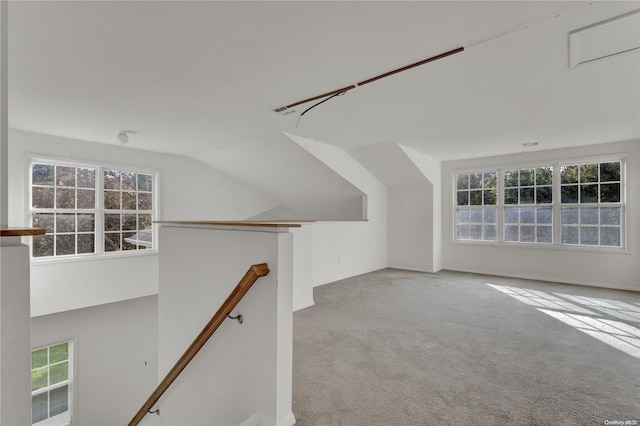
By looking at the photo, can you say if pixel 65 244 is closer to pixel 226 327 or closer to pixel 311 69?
pixel 226 327

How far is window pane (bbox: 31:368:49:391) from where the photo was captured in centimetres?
443

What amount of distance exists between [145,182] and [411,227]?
5.04 m

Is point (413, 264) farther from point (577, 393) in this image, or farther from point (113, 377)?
point (113, 377)

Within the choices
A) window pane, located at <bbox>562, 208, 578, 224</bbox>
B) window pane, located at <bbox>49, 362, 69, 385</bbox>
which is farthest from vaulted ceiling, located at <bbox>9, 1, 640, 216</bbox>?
window pane, located at <bbox>49, 362, 69, 385</bbox>

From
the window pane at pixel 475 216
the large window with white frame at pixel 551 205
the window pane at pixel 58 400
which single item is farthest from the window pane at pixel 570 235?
the window pane at pixel 58 400

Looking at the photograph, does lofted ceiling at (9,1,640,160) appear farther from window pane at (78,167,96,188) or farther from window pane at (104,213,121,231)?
window pane at (104,213,121,231)

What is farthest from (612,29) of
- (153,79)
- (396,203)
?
(396,203)

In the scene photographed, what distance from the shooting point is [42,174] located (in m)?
4.26

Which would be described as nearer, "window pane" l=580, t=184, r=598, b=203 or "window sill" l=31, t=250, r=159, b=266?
"window sill" l=31, t=250, r=159, b=266

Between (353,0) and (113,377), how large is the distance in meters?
6.18

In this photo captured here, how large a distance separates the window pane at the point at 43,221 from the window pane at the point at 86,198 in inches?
15.3

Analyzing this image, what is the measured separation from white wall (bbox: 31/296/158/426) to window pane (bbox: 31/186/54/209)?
1.58 metres

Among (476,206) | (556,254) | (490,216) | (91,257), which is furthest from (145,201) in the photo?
(556,254)

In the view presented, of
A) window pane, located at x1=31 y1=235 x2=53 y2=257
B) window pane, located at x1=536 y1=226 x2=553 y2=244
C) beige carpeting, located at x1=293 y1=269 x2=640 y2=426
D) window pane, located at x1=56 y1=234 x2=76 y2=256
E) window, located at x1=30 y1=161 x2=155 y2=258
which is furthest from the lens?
window pane, located at x1=536 y1=226 x2=553 y2=244
